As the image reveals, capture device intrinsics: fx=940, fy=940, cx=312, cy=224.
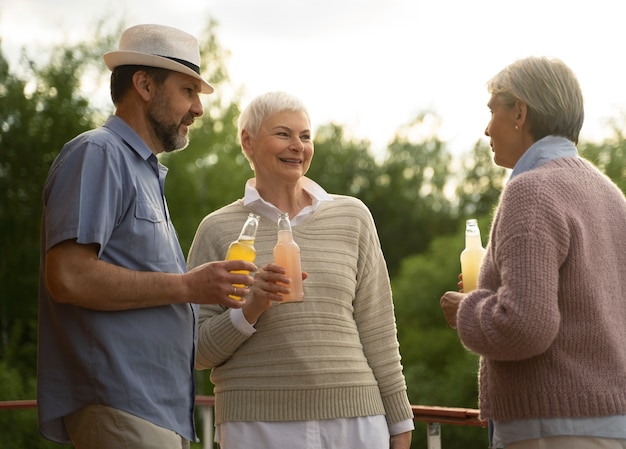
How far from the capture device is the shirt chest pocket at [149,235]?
96.0 inches

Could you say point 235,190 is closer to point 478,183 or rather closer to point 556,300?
point 478,183

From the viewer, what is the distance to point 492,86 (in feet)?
8.25

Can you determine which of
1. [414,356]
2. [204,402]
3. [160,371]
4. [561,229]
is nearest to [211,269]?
[160,371]

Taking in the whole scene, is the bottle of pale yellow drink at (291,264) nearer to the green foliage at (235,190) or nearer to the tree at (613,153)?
the green foliage at (235,190)

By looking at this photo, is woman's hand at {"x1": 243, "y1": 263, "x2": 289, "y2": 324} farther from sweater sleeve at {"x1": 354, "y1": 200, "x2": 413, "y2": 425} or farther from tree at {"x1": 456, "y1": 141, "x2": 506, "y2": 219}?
tree at {"x1": 456, "y1": 141, "x2": 506, "y2": 219}

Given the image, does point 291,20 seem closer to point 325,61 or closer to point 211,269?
point 325,61

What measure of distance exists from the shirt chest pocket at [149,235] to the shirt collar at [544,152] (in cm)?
93

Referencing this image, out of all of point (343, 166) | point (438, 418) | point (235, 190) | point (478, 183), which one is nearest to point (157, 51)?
point (438, 418)

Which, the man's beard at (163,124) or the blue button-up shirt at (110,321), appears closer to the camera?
the blue button-up shirt at (110,321)

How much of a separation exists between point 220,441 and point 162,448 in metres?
0.73

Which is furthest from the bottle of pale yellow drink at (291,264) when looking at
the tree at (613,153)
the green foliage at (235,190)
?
the tree at (613,153)

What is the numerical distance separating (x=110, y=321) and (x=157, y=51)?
82 cm

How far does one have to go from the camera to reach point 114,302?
7.66 feet

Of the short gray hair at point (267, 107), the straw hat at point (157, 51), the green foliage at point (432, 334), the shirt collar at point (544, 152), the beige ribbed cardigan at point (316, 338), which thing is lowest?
the green foliage at point (432, 334)
